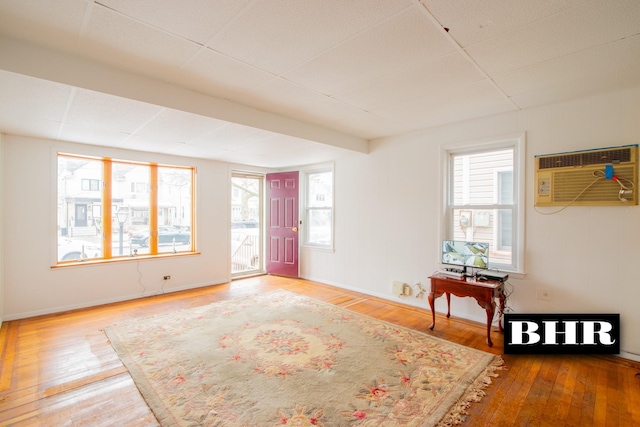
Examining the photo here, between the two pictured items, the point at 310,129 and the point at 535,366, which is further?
the point at 310,129

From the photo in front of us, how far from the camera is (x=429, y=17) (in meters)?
1.79

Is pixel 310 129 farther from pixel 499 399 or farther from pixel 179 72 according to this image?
pixel 499 399

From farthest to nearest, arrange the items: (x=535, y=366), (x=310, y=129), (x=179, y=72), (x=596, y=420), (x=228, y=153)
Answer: (x=228, y=153) < (x=310, y=129) < (x=535, y=366) < (x=179, y=72) < (x=596, y=420)

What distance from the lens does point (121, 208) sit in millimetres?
4691

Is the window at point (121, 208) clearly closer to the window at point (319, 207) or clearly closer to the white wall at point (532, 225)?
the window at point (319, 207)

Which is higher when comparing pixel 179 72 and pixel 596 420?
pixel 179 72

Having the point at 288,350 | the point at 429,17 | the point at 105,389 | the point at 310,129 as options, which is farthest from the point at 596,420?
the point at 310,129

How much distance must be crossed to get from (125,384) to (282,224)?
13.7 feet

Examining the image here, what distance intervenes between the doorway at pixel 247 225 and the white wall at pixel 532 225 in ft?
7.72

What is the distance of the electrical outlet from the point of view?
3.22 m

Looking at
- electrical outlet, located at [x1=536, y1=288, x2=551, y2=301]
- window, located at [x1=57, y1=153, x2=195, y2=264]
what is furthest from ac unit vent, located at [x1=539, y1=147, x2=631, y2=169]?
window, located at [x1=57, y1=153, x2=195, y2=264]

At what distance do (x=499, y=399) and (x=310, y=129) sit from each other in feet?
11.0

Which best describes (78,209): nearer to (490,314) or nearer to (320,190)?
(320,190)

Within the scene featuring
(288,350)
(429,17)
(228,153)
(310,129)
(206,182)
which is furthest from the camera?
(206,182)
